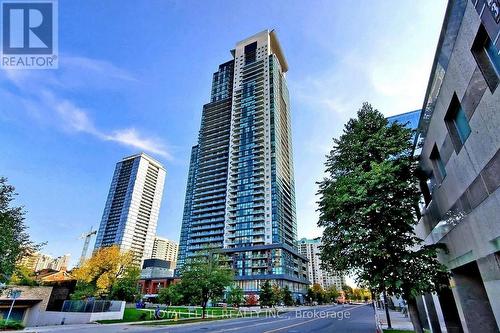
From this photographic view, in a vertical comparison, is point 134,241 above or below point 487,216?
above

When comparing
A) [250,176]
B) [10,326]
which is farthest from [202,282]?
[250,176]

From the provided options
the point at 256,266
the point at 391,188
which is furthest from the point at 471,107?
the point at 256,266

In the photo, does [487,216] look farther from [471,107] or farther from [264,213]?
[264,213]

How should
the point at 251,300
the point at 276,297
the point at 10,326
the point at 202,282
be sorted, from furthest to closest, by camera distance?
the point at 251,300
the point at 276,297
the point at 202,282
the point at 10,326

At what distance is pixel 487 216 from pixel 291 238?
378 feet

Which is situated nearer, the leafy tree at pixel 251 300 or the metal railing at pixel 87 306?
the metal railing at pixel 87 306

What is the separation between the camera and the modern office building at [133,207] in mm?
168625

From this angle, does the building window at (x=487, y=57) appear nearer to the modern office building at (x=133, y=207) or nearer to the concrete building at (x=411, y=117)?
the concrete building at (x=411, y=117)

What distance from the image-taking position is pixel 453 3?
8.62 m

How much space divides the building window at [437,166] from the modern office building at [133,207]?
578 ft

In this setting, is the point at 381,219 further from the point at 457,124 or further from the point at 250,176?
the point at 250,176

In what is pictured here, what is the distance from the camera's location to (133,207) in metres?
174

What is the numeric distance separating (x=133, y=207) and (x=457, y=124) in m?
187

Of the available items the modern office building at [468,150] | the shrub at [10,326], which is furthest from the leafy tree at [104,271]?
the modern office building at [468,150]
